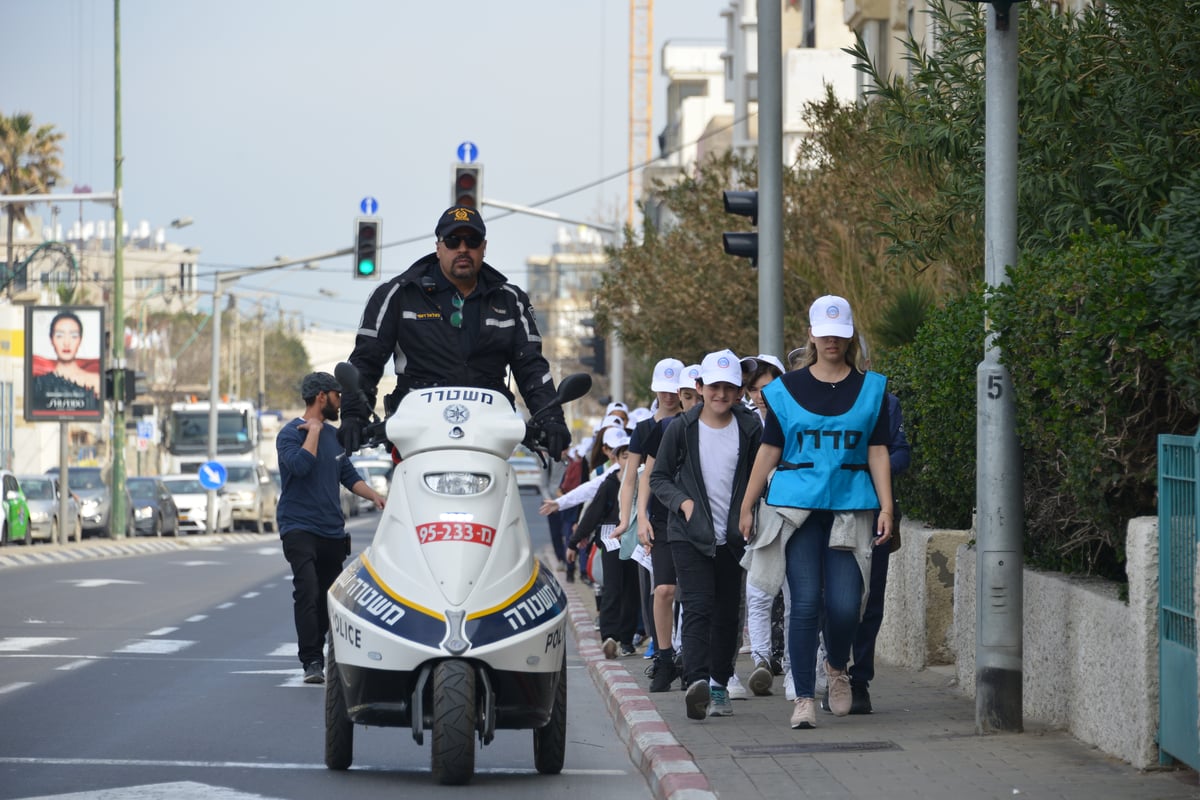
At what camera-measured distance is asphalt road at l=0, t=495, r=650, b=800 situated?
8148 millimetres

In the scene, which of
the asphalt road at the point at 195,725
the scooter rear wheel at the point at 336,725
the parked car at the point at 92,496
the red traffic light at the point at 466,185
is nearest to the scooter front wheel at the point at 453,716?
the asphalt road at the point at 195,725

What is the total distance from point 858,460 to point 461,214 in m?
2.30

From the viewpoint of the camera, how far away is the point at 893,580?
1341cm

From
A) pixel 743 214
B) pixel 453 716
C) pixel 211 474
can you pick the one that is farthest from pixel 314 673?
pixel 211 474

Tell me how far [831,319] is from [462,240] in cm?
192

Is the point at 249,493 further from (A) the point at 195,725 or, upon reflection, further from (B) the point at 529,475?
(A) the point at 195,725

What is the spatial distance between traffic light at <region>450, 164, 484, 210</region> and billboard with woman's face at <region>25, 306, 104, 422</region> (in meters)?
15.9

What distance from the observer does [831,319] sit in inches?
364

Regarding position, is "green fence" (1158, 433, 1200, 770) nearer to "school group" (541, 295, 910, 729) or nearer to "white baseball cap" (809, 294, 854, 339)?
"school group" (541, 295, 910, 729)

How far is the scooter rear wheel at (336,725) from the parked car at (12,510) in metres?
28.1

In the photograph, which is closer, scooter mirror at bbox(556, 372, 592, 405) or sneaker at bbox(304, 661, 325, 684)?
scooter mirror at bbox(556, 372, 592, 405)

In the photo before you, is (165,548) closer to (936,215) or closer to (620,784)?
(936,215)

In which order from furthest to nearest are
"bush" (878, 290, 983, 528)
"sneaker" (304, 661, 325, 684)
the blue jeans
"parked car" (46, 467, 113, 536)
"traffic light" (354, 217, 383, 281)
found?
"parked car" (46, 467, 113, 536), "traffic light" (354, 217, 383, 281), "sneaker" (304, 661, 325, 684), "bush" (878, 290, 983, 528), the blue jeans

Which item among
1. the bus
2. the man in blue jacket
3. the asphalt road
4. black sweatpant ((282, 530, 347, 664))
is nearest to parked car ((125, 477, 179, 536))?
the bus
